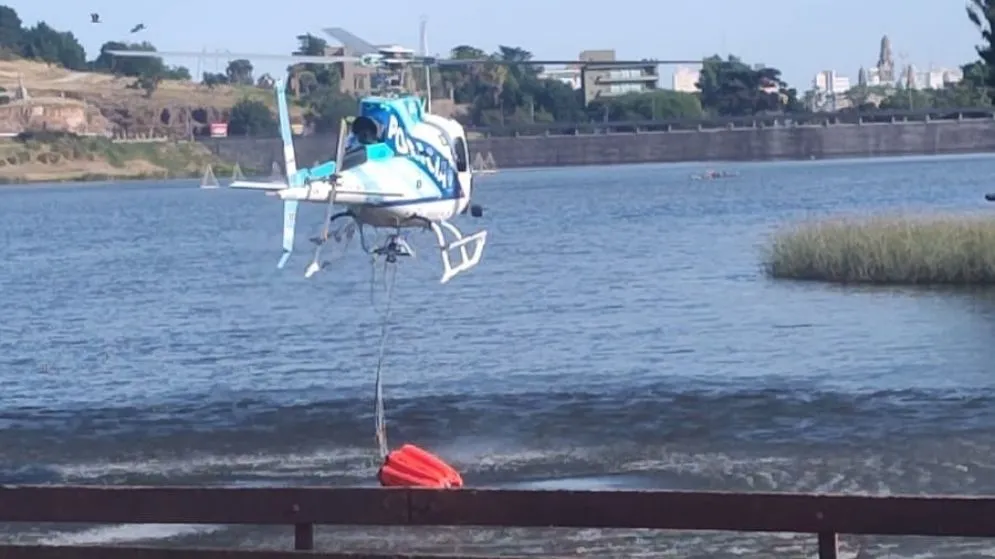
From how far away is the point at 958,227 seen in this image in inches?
1677

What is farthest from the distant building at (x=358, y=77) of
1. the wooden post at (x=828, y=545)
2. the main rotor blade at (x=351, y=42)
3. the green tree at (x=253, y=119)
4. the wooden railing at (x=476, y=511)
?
the green tree at (x=253, y=119)

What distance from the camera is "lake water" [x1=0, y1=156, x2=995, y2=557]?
71.8ft

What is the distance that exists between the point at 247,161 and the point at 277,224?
6576cm

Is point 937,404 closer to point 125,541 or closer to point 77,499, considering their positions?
point 125,541

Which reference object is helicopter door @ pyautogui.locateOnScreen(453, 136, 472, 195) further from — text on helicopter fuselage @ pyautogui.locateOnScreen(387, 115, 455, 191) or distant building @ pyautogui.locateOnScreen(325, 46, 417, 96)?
distant building @ pyautogui.locateOnScreen(325, 46, 417, 96)

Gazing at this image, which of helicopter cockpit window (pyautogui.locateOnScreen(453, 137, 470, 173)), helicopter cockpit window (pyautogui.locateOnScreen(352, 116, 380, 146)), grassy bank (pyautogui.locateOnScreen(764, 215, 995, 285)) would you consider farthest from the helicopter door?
grassy bank (pyautogui.locateOnScreen(764, 215, 995, 285))

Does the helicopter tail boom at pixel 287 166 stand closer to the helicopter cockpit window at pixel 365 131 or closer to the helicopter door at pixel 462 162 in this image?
the helicopter cockpit window at pixel 365 131

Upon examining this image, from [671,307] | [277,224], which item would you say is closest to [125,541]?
[671,307]

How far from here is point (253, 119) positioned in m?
182

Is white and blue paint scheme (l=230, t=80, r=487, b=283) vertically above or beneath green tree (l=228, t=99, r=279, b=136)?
above

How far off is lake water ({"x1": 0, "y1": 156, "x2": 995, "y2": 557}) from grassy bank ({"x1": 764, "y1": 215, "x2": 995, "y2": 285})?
62 cm

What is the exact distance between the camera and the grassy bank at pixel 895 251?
4212cm

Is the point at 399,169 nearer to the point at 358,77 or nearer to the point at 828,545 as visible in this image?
the point at 358,77

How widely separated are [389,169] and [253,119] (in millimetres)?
163398
